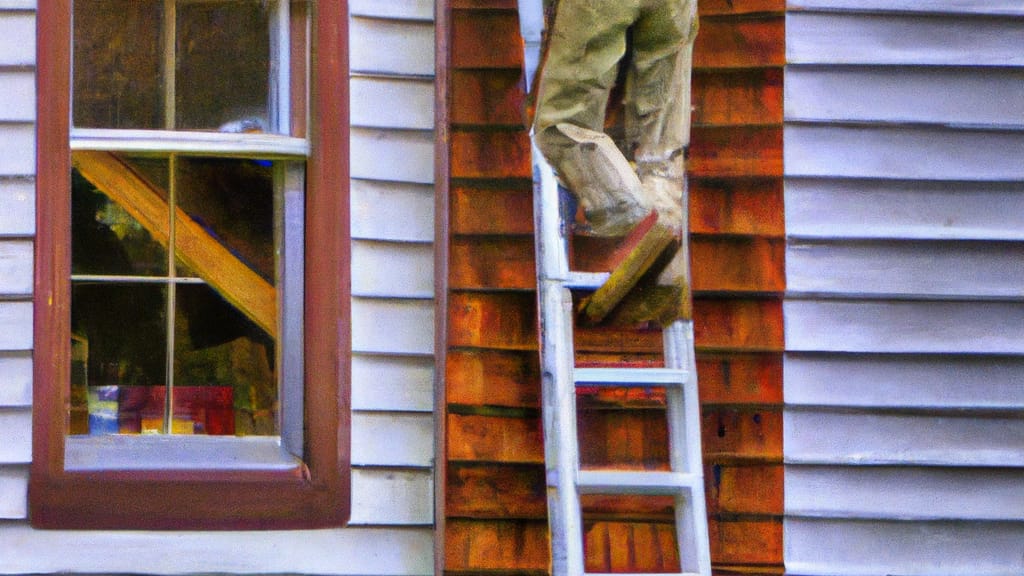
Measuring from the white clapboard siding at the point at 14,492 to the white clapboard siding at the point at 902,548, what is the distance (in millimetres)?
1805

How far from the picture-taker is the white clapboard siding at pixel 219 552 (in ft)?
10.1

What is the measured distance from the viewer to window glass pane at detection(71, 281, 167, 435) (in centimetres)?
316

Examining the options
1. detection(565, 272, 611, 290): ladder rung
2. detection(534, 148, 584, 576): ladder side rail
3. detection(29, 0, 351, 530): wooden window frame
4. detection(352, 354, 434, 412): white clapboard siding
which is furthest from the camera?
detection(352, 354, 434, 412): white clapboard siding

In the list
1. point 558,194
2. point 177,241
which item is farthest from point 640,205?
point 177,241

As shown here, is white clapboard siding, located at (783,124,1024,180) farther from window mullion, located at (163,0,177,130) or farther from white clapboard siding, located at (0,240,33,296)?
white clapboard siding, located at (0,240,33,296)

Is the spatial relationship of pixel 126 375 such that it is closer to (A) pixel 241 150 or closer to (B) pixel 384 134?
(A) pixel 241 150

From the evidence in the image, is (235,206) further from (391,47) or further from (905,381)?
(905,381)

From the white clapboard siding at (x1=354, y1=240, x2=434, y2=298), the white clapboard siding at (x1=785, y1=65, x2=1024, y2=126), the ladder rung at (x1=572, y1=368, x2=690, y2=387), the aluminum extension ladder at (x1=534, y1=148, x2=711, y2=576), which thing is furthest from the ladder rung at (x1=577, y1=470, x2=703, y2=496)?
the white clapboard siding at (x1=785, y1=65, x2=1024, y2=126)

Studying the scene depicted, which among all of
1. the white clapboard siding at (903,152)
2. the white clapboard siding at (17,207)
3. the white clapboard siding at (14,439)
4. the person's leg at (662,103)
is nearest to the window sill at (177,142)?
the white clapboard siding at (17,207)

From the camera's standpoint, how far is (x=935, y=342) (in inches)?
126

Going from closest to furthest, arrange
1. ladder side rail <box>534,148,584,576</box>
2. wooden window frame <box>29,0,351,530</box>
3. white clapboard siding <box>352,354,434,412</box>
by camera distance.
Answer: ladder side rail <box>534,148,584,576</box>, wooden window frame <box>29,0,351,530</box>, white clapboard siding <box>352,354,434,412</box>

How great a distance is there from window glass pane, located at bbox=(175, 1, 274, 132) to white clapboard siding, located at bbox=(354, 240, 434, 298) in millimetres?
400

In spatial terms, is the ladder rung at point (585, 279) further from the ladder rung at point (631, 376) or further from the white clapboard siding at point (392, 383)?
the white clapboard siding at point (392, 383)

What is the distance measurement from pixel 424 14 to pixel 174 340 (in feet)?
3.30
